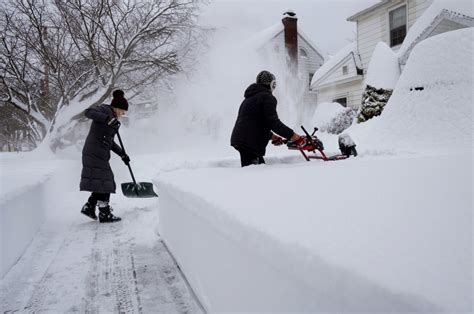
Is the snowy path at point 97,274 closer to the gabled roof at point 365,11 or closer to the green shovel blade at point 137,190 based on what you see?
the green shovel blade at point 137,190

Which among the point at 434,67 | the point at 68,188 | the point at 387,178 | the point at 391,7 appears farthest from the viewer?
the point at 391,7

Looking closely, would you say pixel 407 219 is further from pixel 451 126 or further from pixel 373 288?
pixel 451 126

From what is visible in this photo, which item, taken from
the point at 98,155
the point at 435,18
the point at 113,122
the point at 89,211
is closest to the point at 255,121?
the point at 113,122

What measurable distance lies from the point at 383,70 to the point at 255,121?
9529 millimetres

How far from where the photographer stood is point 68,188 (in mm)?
7641

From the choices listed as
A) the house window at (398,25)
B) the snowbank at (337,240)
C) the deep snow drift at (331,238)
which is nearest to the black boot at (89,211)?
the deep snow drift at (331,238)

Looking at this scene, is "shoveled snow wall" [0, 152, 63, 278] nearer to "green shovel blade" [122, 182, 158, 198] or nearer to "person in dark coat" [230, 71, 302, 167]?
"green shovel blade" [122, 182, 158, 198]

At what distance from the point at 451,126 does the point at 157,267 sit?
5773mm

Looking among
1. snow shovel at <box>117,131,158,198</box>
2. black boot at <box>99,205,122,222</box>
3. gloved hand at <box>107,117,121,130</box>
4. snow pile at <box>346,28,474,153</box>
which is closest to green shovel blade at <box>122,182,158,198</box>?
snow shovel at <box>117,131,158,198</box>

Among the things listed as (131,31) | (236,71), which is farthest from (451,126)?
(236,71)

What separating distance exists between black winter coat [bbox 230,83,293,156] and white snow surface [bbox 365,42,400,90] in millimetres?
8765

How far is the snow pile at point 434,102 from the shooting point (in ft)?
21.0

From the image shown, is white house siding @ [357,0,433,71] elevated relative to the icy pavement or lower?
elevated

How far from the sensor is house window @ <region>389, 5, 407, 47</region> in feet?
44.5
